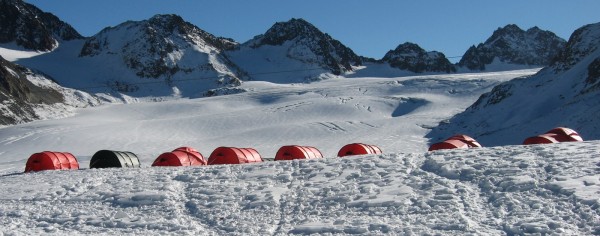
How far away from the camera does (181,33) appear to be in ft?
401

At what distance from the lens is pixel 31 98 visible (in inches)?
2881

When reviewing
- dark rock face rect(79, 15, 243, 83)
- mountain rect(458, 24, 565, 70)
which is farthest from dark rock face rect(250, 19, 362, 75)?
mountain rect(458, 24, 565, 70)

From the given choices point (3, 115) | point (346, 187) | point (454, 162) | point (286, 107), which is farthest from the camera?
point (286, 107)

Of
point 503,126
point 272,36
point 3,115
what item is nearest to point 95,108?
point 3,115

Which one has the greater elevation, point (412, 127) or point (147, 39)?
point (147, 39)

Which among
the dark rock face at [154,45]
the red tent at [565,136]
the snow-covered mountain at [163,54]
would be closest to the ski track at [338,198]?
the red tent at [565,136]

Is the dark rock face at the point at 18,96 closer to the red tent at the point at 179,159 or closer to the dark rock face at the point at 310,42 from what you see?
the red tent at the point at 179,159

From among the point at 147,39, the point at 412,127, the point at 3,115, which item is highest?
the point at 147,39

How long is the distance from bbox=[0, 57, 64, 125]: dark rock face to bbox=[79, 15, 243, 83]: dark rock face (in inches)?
1187

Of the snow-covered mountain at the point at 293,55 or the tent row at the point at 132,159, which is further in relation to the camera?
the snow-covered mountain at the point at 293,55

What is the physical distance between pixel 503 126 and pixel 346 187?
43.9 meters

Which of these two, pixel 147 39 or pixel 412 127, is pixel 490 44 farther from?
pixel 412 127

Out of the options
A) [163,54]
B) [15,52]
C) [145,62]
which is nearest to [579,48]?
[163,54]

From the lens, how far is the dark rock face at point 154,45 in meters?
112
